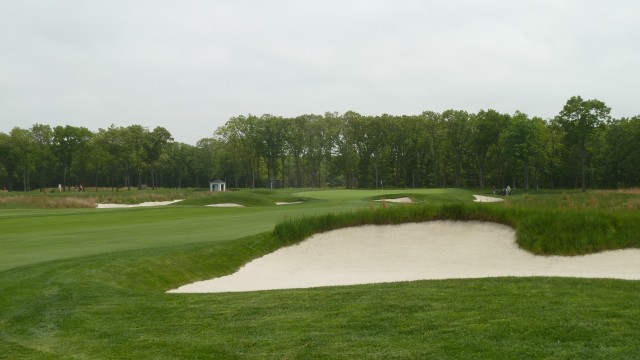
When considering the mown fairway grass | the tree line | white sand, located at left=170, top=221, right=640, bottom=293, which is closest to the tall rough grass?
white sand, located at left=170, top=221, right=640, bottom=293

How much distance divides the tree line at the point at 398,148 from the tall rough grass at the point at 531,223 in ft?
198

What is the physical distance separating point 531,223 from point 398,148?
91.8 m

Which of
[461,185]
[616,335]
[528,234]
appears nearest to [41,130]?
[461,185]

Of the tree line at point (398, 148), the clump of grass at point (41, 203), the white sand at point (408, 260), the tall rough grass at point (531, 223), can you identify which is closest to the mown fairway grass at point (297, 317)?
the white sand at point (408, 260)

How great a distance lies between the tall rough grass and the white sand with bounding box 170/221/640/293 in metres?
0.30

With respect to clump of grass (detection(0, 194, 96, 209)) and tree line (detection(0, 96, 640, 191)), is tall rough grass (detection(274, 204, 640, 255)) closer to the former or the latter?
clump of grass (detection(0, 194, 96, 209))

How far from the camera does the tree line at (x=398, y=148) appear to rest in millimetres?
80438

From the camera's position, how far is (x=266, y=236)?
18.0 metres

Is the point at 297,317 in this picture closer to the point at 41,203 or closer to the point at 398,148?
the point at 41,203

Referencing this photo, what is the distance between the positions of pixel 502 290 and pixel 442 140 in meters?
94.9

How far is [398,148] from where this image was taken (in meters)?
108

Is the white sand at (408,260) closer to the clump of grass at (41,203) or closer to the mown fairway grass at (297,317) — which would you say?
the mown fairway grass at (297,317)

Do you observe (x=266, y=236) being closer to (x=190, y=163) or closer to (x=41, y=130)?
(x=41, y=130)

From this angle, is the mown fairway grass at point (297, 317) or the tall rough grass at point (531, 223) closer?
the mown fairway grass at point (297, 317)
